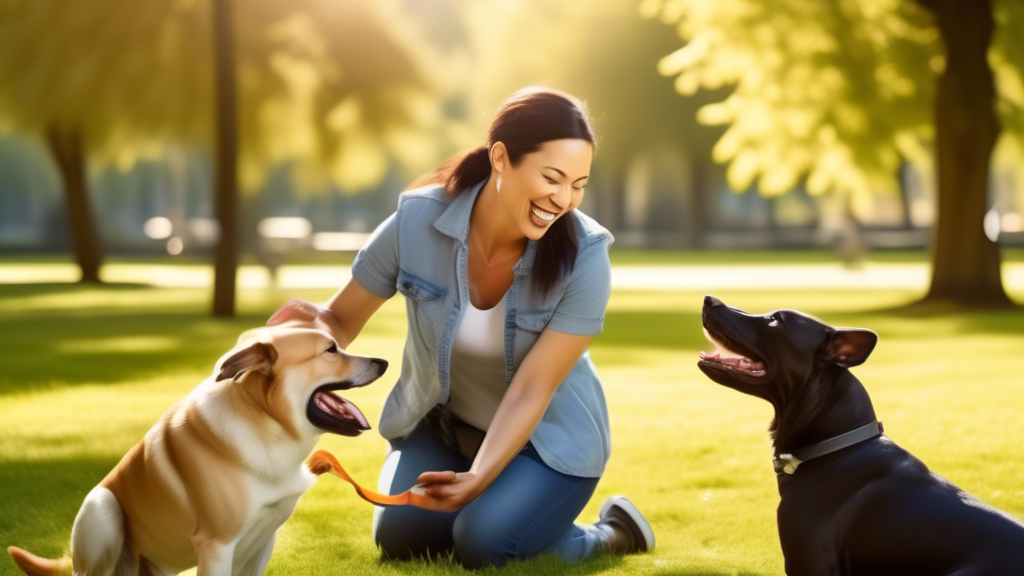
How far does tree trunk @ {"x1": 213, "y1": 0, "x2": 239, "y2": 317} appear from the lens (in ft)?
51.2

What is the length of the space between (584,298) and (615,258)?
113ft

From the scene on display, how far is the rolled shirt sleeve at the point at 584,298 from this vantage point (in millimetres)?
4340

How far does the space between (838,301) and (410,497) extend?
16309 millimetres

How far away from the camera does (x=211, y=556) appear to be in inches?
129

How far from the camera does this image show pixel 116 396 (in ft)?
29.3

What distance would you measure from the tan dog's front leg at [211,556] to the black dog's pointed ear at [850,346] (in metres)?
2.22

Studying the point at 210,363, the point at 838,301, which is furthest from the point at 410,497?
the point at 838,301

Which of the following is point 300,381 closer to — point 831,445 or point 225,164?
point 831,445

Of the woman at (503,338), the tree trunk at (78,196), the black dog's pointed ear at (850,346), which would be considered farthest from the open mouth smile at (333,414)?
the tree trunk at (78,196)

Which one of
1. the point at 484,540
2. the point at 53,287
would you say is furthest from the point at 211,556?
the point at 53,287

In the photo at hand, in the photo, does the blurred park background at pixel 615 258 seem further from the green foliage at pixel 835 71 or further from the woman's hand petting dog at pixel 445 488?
the woman's hand petting dog at pixel 445 488

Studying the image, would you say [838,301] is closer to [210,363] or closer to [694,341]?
[694,341]

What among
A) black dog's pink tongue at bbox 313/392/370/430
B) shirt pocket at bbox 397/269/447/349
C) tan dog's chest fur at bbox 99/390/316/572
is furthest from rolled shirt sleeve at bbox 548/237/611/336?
tan dog's chest fur at bbox 99/390/316/572

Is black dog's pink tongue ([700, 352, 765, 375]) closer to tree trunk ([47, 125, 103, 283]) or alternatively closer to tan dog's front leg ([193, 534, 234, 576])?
tan dog's front leg ([193, 534, 234, 576])
